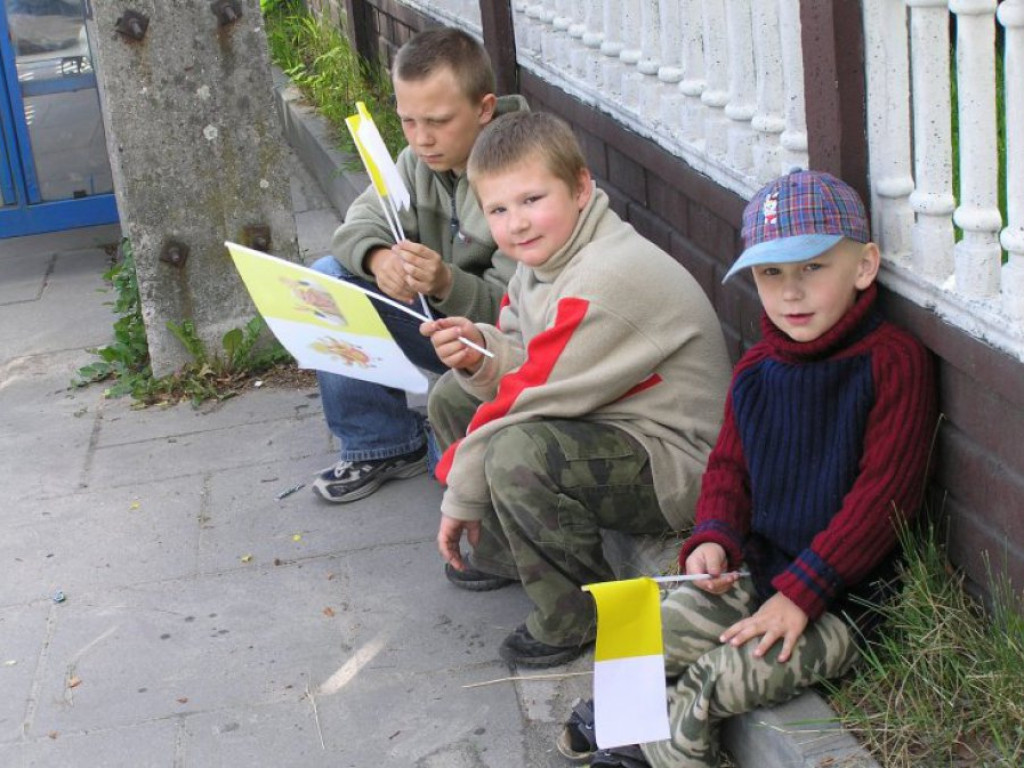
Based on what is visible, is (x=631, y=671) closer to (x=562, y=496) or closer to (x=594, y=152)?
(x=562, y=496)

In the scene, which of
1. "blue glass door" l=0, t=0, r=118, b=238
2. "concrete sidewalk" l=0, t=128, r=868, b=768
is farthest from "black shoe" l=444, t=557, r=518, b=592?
"blue glass door" l=0, t=0, r=118, b=238

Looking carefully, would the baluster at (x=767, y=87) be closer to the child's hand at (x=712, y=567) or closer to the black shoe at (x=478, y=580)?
the child's hand at (x=712, y=567)

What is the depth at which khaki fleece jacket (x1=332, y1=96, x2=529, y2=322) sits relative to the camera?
13.8ft

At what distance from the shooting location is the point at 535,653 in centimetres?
357

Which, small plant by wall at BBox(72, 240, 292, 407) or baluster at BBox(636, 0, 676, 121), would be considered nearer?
baluster at BBox(636, 0, 676, 121)

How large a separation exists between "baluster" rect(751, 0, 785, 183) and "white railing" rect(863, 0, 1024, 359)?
41 centimetres

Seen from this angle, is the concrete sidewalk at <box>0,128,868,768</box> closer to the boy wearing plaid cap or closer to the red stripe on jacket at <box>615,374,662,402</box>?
the boy wearing plaid cap

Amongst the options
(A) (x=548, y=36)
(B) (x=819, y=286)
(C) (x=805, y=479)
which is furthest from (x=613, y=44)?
(C) (x=805, y=479)

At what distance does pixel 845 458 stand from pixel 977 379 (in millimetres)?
305

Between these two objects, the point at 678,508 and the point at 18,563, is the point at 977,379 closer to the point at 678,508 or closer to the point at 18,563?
the point at 678,508

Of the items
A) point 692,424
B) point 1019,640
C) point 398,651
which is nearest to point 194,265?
point 398,651

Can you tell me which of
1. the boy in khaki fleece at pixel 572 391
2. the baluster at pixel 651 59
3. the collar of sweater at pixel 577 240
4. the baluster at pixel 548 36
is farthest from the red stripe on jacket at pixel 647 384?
the baluster at pixel 548 36

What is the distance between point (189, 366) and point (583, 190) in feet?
8.71

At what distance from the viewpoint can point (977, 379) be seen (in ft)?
8.68
